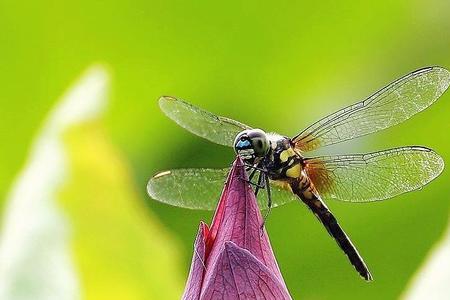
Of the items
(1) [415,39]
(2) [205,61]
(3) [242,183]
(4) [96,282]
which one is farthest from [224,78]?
(3) [242,183]

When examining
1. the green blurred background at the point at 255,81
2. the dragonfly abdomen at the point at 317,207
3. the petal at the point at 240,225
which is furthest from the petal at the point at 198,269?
the green blurred background at the point at 255,81

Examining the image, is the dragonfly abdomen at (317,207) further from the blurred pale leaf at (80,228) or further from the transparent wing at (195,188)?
the blurred pale leaf at (80,228)

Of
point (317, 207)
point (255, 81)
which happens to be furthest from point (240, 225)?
point (255, 81)

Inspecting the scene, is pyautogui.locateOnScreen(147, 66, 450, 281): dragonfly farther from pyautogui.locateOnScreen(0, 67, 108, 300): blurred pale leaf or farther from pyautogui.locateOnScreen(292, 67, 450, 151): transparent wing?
pyautogui.locateOnScreen(0, 67, 108, 300): blurred pale leaf

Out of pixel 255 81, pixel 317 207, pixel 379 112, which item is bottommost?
pixel 317 207

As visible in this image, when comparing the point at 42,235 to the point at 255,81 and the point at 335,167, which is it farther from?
the point at 255,81

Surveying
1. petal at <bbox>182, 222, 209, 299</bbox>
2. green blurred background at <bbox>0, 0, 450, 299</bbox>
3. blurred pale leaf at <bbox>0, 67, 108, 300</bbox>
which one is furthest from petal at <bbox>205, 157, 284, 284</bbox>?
green blurred background at <bbox>0, 0, 450, 299</bbox>
